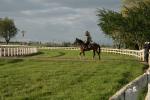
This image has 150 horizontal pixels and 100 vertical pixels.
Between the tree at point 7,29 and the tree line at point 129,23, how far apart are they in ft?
241

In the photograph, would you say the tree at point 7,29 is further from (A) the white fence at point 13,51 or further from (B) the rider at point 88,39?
(B) the rider at point 88,39

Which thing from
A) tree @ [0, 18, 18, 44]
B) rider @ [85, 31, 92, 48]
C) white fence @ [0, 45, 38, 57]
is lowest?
white fence @ [0, 45, 38, 57]

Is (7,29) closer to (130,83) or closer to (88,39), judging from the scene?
(88,39)

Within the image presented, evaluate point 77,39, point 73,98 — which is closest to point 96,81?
point 73,98

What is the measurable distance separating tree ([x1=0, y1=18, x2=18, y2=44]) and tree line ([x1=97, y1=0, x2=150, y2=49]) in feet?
241

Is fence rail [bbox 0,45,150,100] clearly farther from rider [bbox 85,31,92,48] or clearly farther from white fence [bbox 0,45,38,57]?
rider [bbox 85,31,92,48]

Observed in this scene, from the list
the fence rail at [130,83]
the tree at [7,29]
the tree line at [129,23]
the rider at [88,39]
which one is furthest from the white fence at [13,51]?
the tree at [7,29]

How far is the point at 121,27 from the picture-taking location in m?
74.9

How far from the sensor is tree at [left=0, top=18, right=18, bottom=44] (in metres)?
Result: 150

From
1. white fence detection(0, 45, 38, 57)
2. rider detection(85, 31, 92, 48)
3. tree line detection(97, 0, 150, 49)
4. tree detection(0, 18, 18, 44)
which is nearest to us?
rider detection(85, 31, 92, 48)

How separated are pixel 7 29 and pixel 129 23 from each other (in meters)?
83.8

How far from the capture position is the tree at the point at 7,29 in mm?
150250

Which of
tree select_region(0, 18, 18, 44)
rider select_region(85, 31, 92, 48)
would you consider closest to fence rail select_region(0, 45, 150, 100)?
rider select_region(85, 31, 92, 48)

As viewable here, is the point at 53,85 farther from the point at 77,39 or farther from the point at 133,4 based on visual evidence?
the point at 133,4
